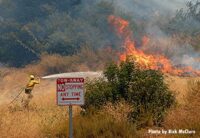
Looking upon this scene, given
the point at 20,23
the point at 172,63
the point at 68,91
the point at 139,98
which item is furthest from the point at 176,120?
the point at 20,23

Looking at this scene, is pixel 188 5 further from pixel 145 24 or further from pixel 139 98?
pixel 139 98

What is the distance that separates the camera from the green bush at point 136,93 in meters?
11.5

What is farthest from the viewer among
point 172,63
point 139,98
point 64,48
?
point 64,48

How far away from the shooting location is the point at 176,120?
34.6 ft

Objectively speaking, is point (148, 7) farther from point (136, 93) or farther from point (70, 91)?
point (70, 91)

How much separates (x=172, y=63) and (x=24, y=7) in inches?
652

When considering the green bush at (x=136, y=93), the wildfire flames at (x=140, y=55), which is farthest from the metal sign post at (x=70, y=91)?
the wildfire flames at (x=140, y=55)

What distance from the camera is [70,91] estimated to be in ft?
25.5

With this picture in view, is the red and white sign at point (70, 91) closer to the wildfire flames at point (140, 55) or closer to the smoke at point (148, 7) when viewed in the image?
the wildfire flames at point (140, 55)

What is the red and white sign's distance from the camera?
7.73m

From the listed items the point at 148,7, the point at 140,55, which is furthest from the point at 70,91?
the point at 148,7

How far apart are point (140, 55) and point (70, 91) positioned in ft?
74.6

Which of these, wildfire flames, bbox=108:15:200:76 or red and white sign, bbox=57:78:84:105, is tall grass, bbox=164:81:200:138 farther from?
wildfire flames, bbox=108:15:200:76

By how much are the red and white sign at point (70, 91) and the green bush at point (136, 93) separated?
Result: 12.4ft
